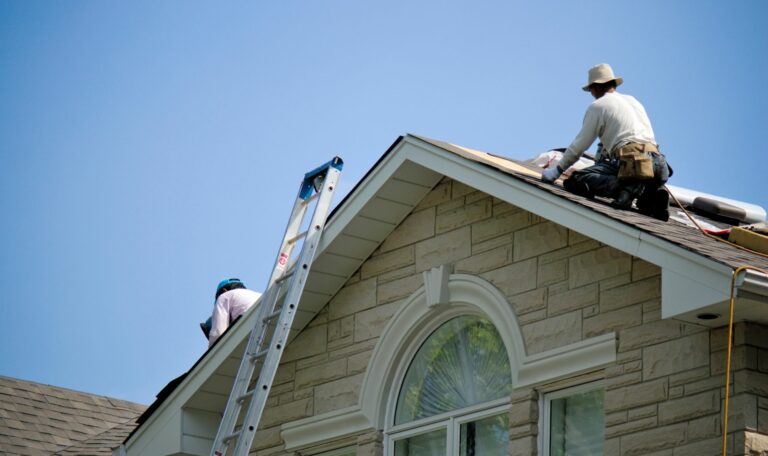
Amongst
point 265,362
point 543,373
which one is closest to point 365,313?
point 265,362

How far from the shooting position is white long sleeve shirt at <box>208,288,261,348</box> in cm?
1296

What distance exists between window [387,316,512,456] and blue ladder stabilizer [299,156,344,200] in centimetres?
186

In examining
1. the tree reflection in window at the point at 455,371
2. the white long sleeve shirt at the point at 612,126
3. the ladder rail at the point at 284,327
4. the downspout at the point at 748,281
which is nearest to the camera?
the downspout at the point at 748,281

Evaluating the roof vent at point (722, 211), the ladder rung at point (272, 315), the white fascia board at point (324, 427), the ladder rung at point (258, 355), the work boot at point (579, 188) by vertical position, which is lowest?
the white fascia board at point (324, 427)

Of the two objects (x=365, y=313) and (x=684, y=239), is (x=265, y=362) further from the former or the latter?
(x=684, y=239)

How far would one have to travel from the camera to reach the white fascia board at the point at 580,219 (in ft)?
26.0

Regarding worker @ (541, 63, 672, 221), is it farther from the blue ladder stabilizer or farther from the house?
the blue ladder stabilizer

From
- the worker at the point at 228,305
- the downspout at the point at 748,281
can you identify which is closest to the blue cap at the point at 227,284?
the worker at the point at 228,305

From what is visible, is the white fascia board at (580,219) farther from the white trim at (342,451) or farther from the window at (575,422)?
the white trim at (342,451)

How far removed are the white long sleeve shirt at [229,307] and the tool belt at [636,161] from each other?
460 cm

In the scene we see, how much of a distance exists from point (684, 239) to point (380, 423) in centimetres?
330

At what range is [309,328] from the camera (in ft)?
38.6

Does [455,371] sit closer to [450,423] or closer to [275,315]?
[450,423]

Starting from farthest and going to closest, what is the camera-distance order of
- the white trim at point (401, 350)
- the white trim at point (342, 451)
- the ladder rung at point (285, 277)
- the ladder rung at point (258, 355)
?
1. the ladder rung at point (285, 277)
2. the white trim at point (342, 451)
3. the ladder rung at point (258, 355)
4. the white trim at point (401, 350)
